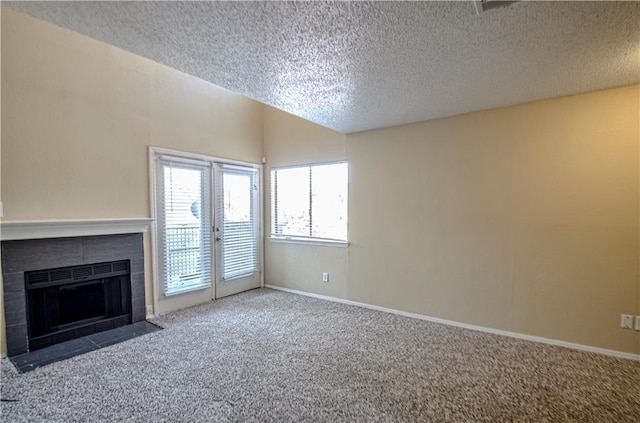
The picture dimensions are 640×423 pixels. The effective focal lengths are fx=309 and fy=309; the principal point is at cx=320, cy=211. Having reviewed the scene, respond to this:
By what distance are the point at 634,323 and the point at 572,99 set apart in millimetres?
2086

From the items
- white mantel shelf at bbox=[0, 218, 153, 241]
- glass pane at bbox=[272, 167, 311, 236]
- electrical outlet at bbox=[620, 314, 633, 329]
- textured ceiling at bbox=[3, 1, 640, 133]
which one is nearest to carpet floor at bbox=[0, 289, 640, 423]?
electrical outlet at bbox=[620, 314, 633, 329]

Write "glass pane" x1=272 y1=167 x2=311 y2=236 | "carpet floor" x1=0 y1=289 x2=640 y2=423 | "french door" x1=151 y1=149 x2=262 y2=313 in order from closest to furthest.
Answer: "carpet floor" x1=0 y1=289 x2=640 y2=423
"french door" x1=151 y1=149 x2=262 y2=313
"glass pane" x1=272 y1=167 x2=311 y2=236

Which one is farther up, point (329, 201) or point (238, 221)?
point (329, 201)

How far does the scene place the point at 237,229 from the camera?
476 cm

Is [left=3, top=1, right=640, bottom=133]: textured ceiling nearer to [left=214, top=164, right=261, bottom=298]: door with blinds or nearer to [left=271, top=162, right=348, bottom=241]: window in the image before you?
[left=271, top=162, right=348, bottom=241]: window

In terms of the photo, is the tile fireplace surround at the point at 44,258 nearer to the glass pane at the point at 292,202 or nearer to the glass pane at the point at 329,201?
the glass pane at the point at 292,202

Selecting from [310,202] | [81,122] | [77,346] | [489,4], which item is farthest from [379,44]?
[77,346]

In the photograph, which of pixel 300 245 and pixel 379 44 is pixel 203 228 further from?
pixel 379 44

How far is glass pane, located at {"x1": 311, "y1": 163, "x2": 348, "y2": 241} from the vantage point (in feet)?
14.5

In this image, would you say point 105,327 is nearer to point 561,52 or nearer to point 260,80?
point 260,80

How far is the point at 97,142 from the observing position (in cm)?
328

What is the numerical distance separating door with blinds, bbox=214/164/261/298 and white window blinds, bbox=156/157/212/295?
0.20m

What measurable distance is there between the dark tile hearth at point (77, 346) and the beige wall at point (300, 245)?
80.7 inches

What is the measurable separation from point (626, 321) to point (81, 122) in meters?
5.50
